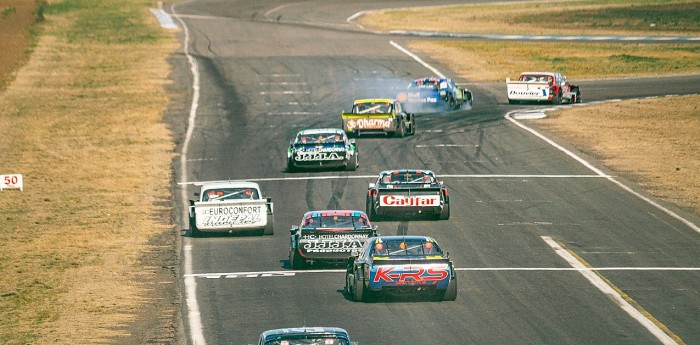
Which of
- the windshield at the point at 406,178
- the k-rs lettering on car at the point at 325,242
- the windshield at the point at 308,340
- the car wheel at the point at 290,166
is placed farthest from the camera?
the car wheel at the point at 290,166

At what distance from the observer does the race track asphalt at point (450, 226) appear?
27.6 m

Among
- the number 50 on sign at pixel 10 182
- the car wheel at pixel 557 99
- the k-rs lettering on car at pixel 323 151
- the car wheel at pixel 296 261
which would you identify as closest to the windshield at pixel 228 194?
the car wheel at pixel 296 261

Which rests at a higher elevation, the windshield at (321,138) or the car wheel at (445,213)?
the windshield at (321,138)

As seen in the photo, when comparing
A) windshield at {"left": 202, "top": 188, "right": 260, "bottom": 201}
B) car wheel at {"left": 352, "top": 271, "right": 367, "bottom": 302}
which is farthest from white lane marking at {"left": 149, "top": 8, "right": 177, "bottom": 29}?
car wheel at {"left": 352, "top": 271, "right": 367, "bottom": 302}

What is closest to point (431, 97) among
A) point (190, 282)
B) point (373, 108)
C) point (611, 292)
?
point (373, 108)

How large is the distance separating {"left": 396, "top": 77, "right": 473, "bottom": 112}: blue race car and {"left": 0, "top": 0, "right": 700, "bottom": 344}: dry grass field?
17.4ft

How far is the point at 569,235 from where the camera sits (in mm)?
39000

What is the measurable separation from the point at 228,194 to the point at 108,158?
1911 centimetres

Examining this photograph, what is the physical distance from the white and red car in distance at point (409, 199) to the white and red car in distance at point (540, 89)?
31714 mm

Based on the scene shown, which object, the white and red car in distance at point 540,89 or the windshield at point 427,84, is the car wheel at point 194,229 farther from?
the white and red car in distance at point 540,89

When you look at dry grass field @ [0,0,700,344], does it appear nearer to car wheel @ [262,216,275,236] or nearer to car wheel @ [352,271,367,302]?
car wheel @ [262,216,275,236]

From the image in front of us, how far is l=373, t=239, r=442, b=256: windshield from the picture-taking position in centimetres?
2898

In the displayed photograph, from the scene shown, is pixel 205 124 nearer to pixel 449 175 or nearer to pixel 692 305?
pixel 449 175

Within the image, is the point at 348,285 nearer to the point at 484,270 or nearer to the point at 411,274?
the point at 411,274
